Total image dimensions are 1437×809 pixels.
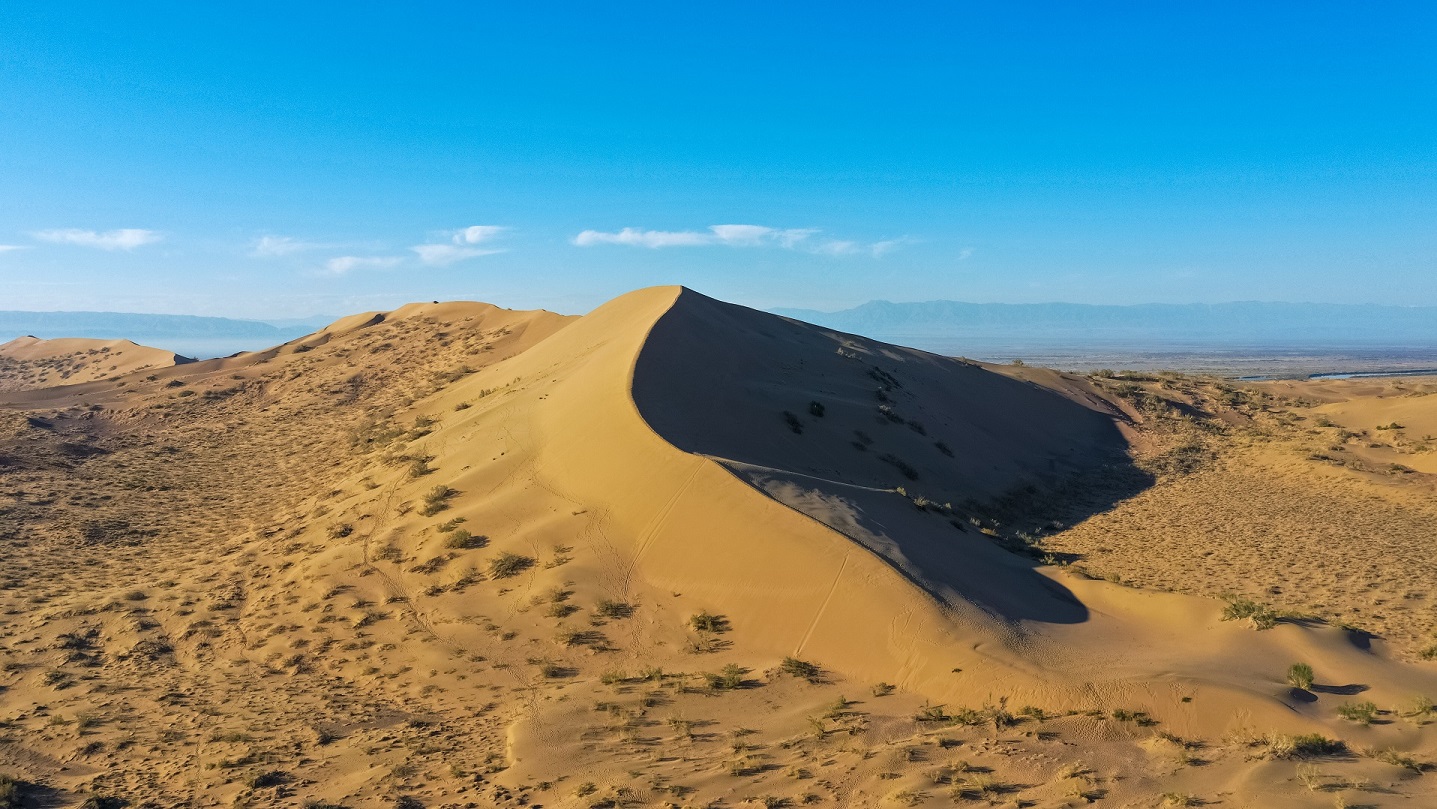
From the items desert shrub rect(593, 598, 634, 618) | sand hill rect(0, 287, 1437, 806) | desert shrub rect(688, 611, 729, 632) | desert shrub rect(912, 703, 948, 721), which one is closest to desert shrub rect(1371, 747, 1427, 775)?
sand hill rect(0, 287, 1437, 806)

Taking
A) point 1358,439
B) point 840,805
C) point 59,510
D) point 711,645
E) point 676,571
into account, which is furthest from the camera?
point 1358,439

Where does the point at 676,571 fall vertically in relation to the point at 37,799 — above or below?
above

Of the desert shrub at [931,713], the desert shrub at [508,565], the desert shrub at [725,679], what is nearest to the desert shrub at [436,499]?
the desert shrub at [508,565]

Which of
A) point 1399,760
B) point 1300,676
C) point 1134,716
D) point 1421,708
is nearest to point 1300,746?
point 1399,760

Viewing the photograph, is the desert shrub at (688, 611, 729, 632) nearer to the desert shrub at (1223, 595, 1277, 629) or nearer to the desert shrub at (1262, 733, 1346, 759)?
the desert shrub at (1262, 733, 1346, 759)

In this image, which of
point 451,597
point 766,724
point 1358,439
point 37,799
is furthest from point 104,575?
point 1358,439

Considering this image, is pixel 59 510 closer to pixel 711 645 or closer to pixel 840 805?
pixel 711 645

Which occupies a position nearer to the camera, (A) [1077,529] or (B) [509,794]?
(B) [509,794]
